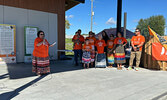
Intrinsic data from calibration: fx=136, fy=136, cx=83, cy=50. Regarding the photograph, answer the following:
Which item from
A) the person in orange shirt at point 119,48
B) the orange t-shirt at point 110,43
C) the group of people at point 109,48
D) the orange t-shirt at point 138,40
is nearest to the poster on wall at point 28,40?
the group of people at point 109,48

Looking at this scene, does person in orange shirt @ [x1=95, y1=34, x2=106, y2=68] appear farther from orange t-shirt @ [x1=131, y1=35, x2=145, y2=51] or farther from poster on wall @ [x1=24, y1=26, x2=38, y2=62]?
poster on wall @ [x1=24, y1=26, x2=38, y2=62]

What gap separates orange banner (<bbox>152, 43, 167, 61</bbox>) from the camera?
5656mm

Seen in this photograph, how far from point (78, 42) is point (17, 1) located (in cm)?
419

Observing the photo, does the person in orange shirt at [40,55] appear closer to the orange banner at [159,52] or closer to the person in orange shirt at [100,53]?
the person in orange shirt at [100,53]

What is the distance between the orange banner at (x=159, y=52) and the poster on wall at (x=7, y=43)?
270 inches

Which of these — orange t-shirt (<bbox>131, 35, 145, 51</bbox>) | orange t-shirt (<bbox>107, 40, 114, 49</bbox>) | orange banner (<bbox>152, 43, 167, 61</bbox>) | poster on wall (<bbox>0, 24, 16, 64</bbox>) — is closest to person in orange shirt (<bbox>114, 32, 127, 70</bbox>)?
orange t-shirt (<bbox>107, 40, 114, 49</bbox>)

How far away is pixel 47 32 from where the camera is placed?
8516 millimetres

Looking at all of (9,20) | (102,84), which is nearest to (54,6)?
(9,20)

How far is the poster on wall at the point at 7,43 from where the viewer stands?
22.5 feet

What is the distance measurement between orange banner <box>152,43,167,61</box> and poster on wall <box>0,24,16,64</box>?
22.5ft

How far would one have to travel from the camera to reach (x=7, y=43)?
6.98 metres

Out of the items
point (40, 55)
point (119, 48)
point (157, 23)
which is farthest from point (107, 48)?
point (157, 23)

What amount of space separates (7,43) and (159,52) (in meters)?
7.24

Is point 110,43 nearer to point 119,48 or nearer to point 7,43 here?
point 119,48
